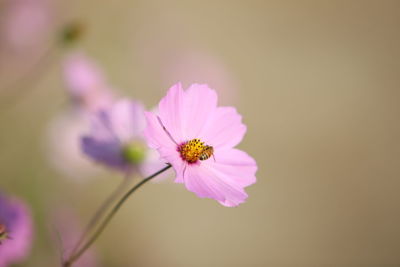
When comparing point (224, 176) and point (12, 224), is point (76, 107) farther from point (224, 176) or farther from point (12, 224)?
point (224, 176)

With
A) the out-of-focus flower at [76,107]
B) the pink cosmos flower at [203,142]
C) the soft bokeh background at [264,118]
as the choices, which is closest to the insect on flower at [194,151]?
the pink cosmos flower at [203,142]

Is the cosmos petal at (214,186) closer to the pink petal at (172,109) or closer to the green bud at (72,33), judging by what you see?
the pink petal at (172,109)

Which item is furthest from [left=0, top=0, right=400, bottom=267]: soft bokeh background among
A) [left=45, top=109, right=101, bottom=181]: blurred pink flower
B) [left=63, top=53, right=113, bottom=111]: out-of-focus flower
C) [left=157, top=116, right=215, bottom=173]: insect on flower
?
[left=157, top=116, right=215, bottom=173]: insect on flower

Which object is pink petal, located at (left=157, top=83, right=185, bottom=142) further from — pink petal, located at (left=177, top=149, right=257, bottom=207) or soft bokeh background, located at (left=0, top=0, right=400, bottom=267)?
soft bokeh background, located at (left=0, top=0, right=400, bottom=267)

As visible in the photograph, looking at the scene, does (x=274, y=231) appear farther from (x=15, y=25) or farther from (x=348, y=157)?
(x=15, y=25)

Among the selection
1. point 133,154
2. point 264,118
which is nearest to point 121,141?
point 133,154

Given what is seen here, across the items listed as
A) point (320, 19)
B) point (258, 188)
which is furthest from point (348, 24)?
point (258, 188)
